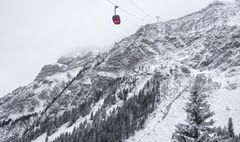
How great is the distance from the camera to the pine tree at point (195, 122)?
21.6 metres

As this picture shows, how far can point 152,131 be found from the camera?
97.8 m

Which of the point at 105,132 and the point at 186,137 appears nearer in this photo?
the point at 186,137

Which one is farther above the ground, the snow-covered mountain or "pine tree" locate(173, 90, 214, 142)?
"pine tree" locate(173, 90, 214, 142)

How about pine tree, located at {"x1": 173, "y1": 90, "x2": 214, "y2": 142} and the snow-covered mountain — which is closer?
pine tree, located at {"x1": 173, "y1": 90, "x2": 214, "y2": 142}

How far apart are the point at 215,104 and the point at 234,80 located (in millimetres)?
26328

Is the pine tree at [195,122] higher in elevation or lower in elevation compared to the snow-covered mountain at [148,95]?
higher

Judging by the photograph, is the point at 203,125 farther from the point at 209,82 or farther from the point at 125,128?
the point at 209,82

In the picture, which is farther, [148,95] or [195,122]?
[148,95]

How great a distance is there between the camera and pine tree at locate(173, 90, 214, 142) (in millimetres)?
21605

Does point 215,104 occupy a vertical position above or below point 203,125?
below

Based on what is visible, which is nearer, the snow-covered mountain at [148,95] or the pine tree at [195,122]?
the pine tree at [195,122]

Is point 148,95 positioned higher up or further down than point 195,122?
further down

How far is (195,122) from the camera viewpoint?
22.2 m

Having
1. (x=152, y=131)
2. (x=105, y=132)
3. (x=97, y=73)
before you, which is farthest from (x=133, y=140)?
(x=97, y=73)
